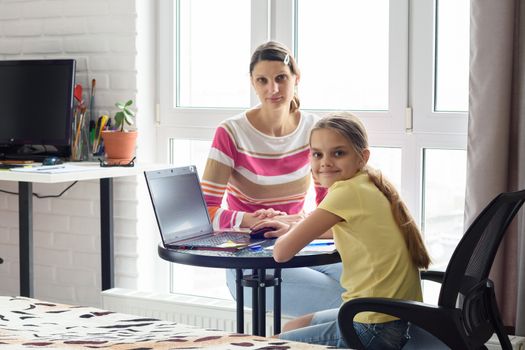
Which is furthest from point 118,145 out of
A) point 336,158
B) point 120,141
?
point 336,158

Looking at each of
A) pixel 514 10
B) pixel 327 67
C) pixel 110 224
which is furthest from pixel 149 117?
pixel 514 10

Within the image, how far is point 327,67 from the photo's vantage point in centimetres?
328

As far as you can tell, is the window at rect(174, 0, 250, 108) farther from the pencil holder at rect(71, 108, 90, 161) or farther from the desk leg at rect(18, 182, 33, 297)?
the desk leg at rect(18, 182, 33, 297)

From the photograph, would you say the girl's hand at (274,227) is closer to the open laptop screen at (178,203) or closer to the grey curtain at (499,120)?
the open laptop screen at (178,203)

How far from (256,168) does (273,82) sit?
0.94ft

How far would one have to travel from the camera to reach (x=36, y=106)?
3.61m

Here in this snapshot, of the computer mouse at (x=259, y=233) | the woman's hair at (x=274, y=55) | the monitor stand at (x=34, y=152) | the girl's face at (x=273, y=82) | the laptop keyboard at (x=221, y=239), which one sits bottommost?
the laptop keyboard at (x=221, y=239)

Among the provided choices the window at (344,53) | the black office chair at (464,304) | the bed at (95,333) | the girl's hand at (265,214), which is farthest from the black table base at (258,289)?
the window at (344,53)

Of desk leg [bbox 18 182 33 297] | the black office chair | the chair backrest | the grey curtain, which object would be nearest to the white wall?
desk leg [bbox 18 182 33 297]

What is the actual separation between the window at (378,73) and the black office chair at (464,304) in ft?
3.77

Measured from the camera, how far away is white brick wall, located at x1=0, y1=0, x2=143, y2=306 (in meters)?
3.61

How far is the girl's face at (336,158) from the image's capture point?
7.26 ft

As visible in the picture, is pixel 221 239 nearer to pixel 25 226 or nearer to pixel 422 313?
pixel 422 313

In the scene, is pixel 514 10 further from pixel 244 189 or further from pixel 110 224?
pixel 110 224
